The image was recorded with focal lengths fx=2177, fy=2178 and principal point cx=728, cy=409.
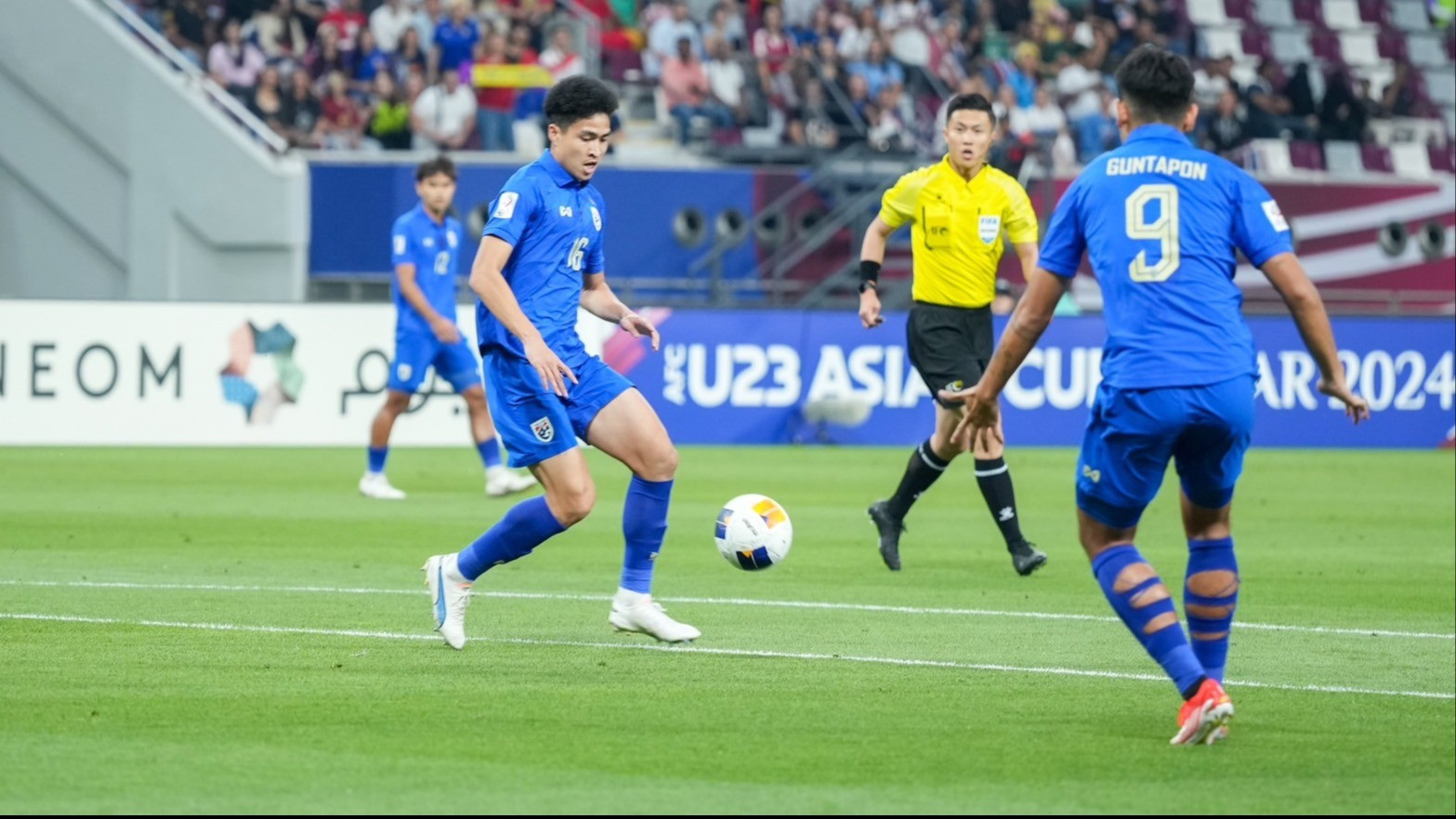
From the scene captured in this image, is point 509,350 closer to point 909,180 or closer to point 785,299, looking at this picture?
point 909,180

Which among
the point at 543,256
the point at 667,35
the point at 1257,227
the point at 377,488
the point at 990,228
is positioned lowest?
the point at 377,488

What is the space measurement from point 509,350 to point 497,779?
2852 mm

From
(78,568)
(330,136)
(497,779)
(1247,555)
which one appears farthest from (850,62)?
(497,779)

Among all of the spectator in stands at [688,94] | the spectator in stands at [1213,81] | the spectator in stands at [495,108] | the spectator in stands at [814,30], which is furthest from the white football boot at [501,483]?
the spectator in stands at [1213,81]

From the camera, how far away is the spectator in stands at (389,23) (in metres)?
27.7

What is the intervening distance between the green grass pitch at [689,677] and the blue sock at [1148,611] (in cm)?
25

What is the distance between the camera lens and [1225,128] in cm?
2931

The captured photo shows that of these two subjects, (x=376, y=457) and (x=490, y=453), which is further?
(x=490, y=453)

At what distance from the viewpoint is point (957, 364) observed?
39.1ft

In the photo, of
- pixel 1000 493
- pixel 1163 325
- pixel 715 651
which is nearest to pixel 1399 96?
pixel 1000 493

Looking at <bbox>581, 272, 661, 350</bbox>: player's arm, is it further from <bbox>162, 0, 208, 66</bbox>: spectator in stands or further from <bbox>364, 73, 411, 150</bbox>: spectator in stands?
<bbox>162, 0, 208, 66</bbox>: spectator in stands

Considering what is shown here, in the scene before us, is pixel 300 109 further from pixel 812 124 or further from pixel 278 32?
pixel 812 124

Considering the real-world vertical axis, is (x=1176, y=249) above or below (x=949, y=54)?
Result: above

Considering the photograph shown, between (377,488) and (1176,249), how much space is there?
10401 millimetres
